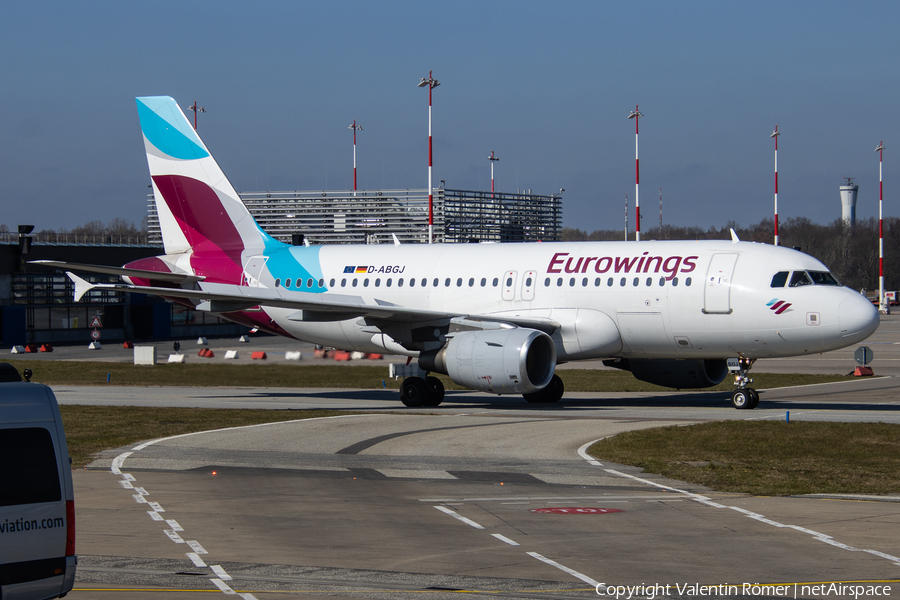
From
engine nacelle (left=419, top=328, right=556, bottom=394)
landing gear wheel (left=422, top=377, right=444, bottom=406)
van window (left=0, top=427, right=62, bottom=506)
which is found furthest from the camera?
landing gear wheel (left=422, top=377, right=444, bottom=406)

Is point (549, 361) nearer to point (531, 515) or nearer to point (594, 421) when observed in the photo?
point (594, 421)

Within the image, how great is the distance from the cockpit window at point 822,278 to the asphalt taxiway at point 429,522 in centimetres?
820

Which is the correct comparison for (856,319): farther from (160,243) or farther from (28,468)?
(160,243)

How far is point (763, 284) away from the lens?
27.6 meters

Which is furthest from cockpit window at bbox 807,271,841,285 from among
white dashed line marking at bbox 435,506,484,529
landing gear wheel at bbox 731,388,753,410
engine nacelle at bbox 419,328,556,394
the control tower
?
the control tower

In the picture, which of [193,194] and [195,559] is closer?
[195,559]

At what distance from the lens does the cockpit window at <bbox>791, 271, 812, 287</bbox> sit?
2748cm

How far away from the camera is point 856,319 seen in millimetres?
26594

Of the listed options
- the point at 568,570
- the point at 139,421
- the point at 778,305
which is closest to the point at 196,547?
the point at 568,570

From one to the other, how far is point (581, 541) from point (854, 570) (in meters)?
3.24

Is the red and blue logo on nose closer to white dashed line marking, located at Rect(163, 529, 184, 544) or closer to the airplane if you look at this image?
the airplane

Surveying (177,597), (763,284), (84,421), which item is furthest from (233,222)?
(177,597)

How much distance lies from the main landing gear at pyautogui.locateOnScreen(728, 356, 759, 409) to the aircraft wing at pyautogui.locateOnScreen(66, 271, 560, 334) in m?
5.25

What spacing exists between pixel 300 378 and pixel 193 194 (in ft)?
30.2
